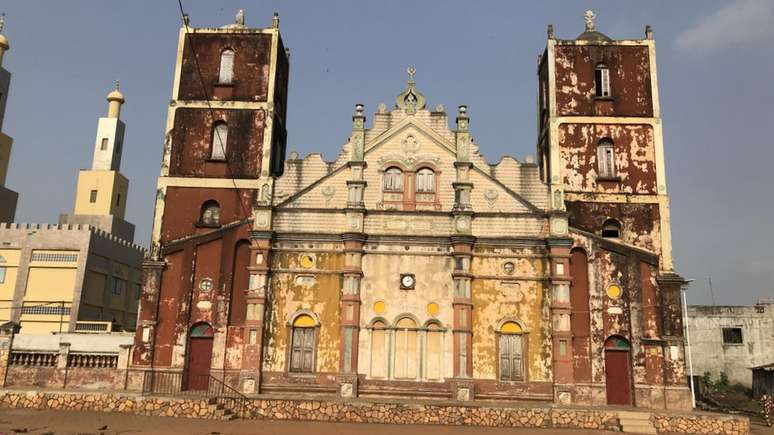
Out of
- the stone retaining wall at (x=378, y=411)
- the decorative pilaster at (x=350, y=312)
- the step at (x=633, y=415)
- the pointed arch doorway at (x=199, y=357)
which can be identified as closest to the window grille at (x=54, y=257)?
the pointed arch doorway at (x=199, y=357)

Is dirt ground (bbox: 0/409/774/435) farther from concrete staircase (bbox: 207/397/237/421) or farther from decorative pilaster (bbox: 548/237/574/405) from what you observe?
decorative pilaster (bbox: 548/237/574/405)

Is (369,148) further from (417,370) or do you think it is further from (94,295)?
(94,295)

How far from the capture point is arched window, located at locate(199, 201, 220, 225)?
1123 inches

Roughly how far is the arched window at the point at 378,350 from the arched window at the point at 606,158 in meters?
11.5

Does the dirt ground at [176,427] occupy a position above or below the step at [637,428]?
below

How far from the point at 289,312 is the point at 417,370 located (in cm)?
539

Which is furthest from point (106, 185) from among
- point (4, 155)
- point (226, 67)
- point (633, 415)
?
point (633, 415)

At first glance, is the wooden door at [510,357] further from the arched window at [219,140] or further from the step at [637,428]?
the arched window at [219,140]

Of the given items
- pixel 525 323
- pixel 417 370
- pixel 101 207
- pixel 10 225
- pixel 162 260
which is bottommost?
pixel 417 370

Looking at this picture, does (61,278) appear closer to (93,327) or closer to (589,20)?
(93,327)

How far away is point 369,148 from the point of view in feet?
91.5

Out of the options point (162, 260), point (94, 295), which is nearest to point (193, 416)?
point (162, 260)

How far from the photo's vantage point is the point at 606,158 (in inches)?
1150

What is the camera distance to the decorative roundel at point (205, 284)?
26.6 meters
